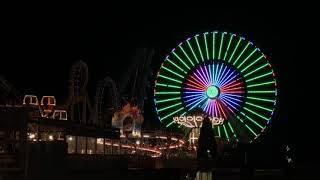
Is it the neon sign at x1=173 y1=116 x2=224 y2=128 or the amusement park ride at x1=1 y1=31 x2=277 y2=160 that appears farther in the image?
the amusement park ride at x1=1 y1=31 x2=277 y2=160

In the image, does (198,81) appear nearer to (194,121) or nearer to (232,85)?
(232,85)

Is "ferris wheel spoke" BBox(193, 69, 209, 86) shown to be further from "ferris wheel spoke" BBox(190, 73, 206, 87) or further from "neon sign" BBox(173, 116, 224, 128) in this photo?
"neon sign" BBox(173, 116, 224, 128)

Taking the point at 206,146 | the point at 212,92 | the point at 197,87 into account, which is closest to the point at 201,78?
the point at 197,87

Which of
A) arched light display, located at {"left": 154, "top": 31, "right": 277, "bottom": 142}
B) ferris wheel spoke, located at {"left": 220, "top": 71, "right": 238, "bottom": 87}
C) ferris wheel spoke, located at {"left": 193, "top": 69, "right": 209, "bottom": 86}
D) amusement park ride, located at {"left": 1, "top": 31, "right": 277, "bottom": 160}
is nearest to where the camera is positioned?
amusement park ride, located at {"left": 1, "top": 31, "right": 277, "bottom": 160}

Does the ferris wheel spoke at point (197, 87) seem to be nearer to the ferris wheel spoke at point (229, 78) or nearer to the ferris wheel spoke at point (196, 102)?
the ferris wheel spoke at point (196, 102)

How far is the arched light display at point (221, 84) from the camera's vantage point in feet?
218

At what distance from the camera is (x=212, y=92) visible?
222ft

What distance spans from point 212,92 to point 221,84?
1525 millimetres

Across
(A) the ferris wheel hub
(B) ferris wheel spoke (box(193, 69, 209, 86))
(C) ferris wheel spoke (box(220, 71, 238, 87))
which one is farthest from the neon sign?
(B) ferris wheel spoke (box(193, 69, 209, 86))

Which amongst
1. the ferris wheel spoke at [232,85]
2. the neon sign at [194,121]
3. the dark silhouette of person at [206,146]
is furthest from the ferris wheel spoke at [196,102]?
the dark silhouette of person at [206,146]

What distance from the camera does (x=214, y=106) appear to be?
68062 mm

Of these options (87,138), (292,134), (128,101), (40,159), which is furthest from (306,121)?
(40,159)

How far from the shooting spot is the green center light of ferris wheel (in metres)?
67.4

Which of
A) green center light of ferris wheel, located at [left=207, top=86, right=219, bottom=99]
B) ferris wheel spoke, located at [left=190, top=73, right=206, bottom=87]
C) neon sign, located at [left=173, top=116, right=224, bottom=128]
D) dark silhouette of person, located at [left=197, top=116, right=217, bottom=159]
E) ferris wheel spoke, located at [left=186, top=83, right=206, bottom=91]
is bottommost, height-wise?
dark silhouette of person, located at [left=197, top=116, right=217, bottom=159]
